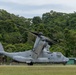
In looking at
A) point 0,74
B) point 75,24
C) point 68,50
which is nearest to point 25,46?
point 68,50

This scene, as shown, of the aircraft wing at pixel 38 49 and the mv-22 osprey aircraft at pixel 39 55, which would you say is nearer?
the aircraft wing at pixel 38 49

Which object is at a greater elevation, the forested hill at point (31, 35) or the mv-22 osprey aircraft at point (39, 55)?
the mv-22 osprey aircraft at point (39, 55)

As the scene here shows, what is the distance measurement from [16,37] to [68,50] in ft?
76.9

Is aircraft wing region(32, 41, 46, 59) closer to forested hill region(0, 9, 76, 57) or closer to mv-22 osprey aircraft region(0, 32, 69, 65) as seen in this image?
mv-22 osprey aircraft region(0, 32, 69, 65)

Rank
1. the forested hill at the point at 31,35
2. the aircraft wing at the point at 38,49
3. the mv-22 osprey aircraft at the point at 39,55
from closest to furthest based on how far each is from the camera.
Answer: the aircraft wing at the point at 38,49 < the mv-22 osprey aircraft at the point at 39,55 < the forested hill at the point at 31,35

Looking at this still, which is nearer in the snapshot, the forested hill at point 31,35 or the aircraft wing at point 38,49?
the aircraft wing at point 38,49

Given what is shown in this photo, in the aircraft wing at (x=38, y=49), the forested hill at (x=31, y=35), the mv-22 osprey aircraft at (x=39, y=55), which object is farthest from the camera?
the forested hill at (x=31, y=35)

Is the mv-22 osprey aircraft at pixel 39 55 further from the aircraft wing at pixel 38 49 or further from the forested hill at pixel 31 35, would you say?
the forested hill at pixel 31 35

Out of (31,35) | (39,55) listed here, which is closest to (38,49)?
(39,55)

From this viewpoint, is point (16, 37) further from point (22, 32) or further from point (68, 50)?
point (68, 50)

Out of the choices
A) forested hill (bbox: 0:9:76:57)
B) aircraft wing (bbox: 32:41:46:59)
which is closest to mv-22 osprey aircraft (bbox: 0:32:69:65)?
aircraft wing (bbox: 32:41:46:59)

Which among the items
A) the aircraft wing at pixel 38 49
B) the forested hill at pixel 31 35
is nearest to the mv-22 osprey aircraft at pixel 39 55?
the aircraft wing at pixel 38 49

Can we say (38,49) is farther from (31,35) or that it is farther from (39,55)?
(31,35)

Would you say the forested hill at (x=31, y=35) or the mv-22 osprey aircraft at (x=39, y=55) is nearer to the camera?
the mv-22 osprey aircraft at (x=39, y=55)
